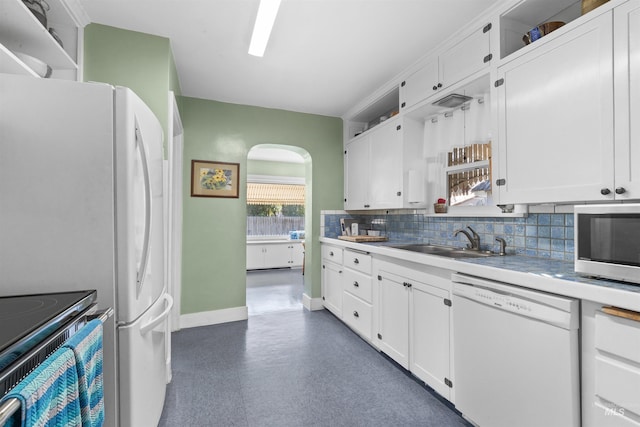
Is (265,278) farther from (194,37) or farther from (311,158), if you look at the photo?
(194,37)

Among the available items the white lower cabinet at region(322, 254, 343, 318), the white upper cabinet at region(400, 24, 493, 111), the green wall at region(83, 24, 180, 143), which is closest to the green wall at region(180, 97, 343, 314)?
the white lower cabinet at region(322, 254, 343, 318)

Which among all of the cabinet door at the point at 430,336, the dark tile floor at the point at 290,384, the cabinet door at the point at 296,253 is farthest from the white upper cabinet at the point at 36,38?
the cabinet door at the point at 296,253

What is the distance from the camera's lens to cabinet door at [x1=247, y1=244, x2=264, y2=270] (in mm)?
6492

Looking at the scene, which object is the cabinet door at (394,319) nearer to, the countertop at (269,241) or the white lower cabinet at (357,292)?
the white lower cabinet at (357,292)

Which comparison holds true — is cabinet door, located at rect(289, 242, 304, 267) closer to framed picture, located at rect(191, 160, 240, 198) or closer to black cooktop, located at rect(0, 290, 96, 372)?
framed picture, located at rect(191, 160, 240, 198)

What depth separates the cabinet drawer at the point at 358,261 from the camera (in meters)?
2.89

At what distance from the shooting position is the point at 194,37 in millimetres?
2293

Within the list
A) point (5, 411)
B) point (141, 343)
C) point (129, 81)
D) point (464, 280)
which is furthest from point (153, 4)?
point (464, 280)

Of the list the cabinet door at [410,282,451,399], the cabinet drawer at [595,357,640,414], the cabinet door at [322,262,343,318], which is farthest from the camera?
the cabinet door at [322,262,343,318]

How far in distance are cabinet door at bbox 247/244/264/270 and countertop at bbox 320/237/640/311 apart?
187 inches

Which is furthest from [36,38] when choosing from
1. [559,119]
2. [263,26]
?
[559,119]

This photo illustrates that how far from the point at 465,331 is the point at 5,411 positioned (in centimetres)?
189

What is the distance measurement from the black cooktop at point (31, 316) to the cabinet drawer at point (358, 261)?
7.23 ft

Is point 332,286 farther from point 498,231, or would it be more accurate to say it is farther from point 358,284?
point 498,231
